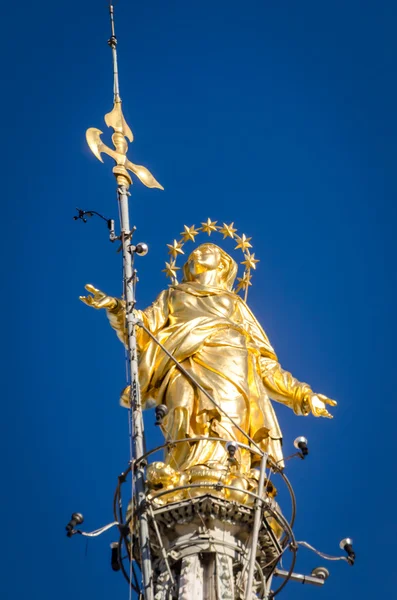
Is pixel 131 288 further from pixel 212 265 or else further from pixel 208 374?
pixel 212 265

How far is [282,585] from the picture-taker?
2264 cm

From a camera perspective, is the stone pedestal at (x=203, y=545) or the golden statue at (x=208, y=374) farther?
the golden statue at (x=208, y=374)

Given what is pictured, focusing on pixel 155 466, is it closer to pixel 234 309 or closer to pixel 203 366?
pixel 203 366

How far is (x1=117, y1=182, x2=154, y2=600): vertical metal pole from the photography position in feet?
62.7

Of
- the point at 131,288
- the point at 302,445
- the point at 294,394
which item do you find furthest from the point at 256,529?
the point at 294,394

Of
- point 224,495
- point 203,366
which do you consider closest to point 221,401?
point 203,366

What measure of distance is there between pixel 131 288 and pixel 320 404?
15.1 feet

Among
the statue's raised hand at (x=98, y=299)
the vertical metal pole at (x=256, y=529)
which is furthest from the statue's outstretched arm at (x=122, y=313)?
the vertical metal pole at (x=256, y=529)

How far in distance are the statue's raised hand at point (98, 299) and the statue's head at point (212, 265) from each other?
2836 mm

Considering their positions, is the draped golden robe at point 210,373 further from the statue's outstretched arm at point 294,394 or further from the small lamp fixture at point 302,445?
the small lamp fixture at point 302,445

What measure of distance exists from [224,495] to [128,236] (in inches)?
179

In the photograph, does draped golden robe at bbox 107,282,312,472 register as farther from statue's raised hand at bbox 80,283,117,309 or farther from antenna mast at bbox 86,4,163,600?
antenna mast at bbox 86,4,163,600

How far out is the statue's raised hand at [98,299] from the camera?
1006 inches

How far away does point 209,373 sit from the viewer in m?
25.1
